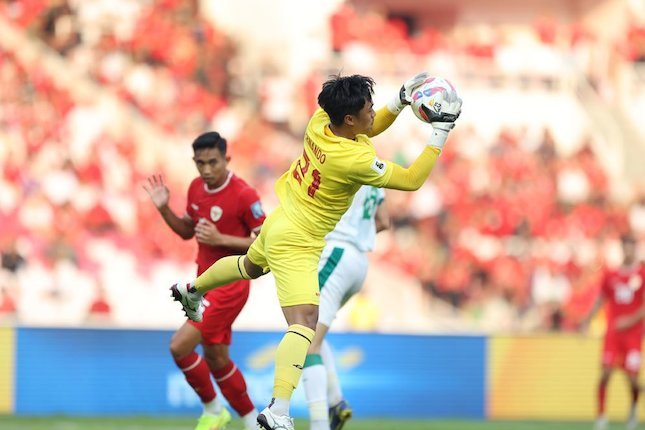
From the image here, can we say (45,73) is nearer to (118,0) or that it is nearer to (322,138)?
(118,0)

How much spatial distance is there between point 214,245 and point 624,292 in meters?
6.72

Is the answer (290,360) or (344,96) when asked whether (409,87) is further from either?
(290,360)

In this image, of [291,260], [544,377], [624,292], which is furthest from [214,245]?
[544,377]

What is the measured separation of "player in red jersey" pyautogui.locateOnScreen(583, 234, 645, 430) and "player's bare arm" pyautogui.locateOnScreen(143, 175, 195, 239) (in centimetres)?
615

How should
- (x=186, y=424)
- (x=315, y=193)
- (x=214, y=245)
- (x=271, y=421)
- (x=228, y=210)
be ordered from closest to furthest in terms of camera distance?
(x=271, y=421) → (x=315, y=193) → (x=214, y=245) → (x=228, y=210) → (x=186, y=424)

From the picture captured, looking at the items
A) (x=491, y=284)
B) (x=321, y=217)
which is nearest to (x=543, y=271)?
(x=491, y=284)

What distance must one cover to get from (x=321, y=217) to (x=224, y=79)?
44.8 feet

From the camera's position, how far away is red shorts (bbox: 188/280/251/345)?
29.6 ft

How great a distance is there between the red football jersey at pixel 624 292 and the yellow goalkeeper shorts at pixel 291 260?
724 centimetres

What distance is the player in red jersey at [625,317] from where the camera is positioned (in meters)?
13.8

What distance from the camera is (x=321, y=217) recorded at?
746 centimetres

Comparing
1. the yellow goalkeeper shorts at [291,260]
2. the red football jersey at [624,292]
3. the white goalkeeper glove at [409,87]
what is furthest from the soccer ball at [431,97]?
the red football jersey at [624,292]

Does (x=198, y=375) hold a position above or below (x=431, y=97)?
below

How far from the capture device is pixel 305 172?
24.5 feet
